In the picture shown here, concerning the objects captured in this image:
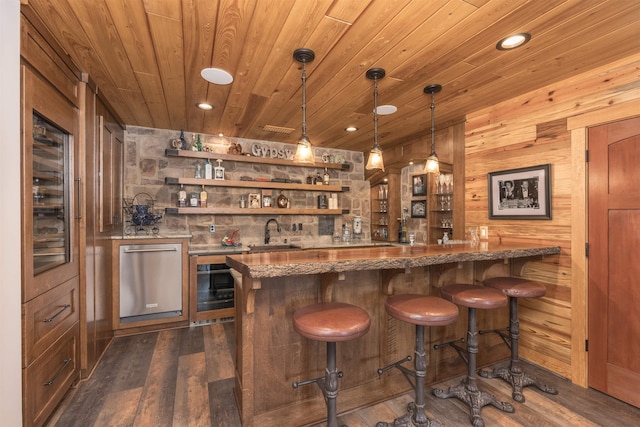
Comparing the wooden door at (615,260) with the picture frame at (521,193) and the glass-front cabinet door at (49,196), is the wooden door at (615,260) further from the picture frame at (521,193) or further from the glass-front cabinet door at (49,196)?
the glass-front cabinet door at (49,196)

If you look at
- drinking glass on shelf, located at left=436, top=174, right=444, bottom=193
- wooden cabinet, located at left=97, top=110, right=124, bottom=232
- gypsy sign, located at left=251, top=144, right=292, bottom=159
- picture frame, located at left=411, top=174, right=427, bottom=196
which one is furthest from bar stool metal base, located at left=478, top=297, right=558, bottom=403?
wooden cabinet, located at left=97, top=110, right=124, bottom=232

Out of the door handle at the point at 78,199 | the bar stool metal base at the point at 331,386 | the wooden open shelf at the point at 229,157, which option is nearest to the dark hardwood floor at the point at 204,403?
the bar stool metal base at the point at 331,386

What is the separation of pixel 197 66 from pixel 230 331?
8.93 feet

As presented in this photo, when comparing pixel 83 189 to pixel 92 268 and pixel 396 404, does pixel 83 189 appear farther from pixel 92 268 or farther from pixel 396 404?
pixel 396 404

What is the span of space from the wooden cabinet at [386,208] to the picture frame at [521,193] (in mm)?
1828

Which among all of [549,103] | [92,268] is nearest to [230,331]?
[92,268]

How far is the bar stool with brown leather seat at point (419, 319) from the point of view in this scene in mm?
1603

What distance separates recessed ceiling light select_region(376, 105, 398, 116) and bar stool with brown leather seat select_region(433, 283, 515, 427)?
1824 millimetres

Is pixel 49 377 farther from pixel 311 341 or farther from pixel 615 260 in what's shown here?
pixel 615 260

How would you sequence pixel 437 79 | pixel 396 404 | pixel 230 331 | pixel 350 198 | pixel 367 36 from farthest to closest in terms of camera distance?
pixel 350 198
pixel 230 331
pixel 437 79
pixel 396 404
pixel 367 36

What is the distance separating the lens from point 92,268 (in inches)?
94.0

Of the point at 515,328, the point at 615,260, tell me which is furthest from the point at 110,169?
the point at 615,260

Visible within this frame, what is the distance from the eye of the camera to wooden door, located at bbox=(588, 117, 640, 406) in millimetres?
2062

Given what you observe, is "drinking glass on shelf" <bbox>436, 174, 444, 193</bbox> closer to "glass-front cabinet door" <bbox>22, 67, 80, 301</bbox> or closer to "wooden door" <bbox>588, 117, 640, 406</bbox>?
"wooden door" <bbox>588, 117, 640, 406</bbox>
